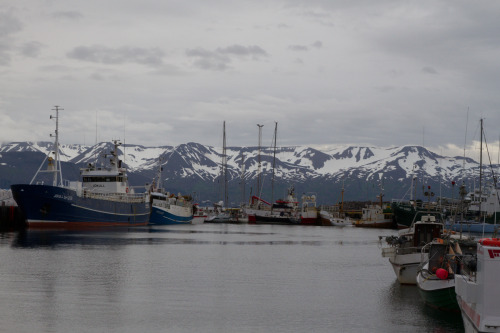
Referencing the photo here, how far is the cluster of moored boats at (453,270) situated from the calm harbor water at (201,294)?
1155 mm

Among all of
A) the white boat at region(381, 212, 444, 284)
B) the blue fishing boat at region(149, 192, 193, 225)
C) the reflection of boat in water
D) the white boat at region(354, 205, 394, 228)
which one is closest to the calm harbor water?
the reflection of boat in water

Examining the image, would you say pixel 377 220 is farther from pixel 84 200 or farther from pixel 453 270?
pixel 453 270

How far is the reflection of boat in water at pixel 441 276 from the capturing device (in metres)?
32.2

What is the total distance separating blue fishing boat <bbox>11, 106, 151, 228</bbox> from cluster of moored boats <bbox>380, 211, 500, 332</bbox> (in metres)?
66.8

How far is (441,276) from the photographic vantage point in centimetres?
3234

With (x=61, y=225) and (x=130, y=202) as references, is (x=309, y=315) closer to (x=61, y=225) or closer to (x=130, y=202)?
(x=61, y=225)

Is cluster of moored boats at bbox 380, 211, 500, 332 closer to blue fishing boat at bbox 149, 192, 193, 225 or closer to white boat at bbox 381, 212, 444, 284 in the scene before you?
white boat at bbox 381, 212, 444, 284

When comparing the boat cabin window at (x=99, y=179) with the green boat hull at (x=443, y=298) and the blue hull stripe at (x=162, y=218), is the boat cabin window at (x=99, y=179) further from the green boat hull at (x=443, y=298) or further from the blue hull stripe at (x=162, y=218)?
the green boat hull at (x=443, y=298)

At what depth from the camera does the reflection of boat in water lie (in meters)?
32.2

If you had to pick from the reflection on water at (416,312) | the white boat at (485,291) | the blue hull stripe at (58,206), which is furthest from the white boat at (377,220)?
the white boat at (485,291)

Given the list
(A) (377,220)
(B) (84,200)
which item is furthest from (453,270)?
(A) (377,220)

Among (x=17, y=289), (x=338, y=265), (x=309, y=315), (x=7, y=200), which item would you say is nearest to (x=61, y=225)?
(x=7, y=200)

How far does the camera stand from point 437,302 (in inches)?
1321

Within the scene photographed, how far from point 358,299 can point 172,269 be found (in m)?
16.9
